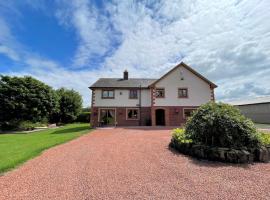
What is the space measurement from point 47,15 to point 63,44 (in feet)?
14.2

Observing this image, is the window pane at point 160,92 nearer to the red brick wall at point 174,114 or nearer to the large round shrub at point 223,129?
the red brick wall at point 174,114

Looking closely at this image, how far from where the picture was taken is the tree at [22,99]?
73.4ft

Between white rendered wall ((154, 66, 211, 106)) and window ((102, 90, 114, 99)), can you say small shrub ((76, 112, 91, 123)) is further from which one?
white rendered wall ((154, 66, 211, 106))

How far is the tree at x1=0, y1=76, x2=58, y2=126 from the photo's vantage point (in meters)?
22.4

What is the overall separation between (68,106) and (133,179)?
3132 cm

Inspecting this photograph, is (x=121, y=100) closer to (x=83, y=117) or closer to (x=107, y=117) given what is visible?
(x=107, y=117)

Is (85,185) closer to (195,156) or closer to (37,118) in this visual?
(195,156)

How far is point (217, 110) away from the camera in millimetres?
7957

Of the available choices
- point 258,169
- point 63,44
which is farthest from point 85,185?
point 63,44

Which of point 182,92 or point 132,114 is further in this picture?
point 132,114

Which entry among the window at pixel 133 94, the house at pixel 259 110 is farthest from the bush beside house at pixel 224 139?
the house at pixel 259 110

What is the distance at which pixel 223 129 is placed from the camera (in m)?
7.24

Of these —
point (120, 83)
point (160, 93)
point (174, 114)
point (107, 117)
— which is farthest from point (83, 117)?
point (174, 114)

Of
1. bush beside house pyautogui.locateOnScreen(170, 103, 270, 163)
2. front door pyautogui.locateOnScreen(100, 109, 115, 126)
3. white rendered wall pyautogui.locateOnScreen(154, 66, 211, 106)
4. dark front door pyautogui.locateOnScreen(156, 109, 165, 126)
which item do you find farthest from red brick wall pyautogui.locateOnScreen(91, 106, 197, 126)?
bush beside house pyautogui.locateOnScreen(170, 103, 270, 163)
